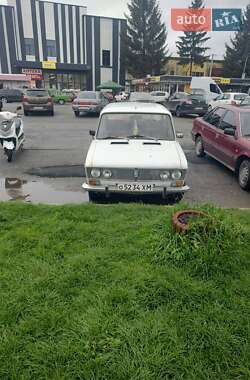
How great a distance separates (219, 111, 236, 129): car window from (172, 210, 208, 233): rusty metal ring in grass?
4064 mm

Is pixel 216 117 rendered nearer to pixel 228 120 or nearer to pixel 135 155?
pixel 228 120

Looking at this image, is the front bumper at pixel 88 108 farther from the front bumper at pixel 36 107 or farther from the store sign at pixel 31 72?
the store sign at pixel 31 72

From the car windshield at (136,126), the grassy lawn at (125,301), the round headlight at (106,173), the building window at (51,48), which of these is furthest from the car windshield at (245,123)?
the building window at (51,48)

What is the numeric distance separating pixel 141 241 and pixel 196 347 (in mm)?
1478

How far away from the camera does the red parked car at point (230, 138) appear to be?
20.7ft

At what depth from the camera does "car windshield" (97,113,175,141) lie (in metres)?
5.63

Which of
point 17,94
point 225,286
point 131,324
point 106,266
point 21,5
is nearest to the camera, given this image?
point 131,324

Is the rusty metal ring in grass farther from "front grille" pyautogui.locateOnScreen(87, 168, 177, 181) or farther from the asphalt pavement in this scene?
the asphalt pavement

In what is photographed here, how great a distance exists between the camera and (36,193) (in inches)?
233

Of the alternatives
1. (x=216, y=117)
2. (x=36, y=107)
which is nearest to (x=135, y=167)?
(x=216, y=117)

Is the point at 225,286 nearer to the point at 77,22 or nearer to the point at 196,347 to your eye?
the point at 196,347

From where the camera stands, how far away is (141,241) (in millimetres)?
3580

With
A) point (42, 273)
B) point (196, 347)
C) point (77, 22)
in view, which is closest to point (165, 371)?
point (196, 347)

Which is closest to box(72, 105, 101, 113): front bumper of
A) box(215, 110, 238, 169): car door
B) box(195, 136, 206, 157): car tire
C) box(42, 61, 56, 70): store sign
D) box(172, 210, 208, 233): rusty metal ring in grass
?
box(195, 136, 206, 157): car tire
